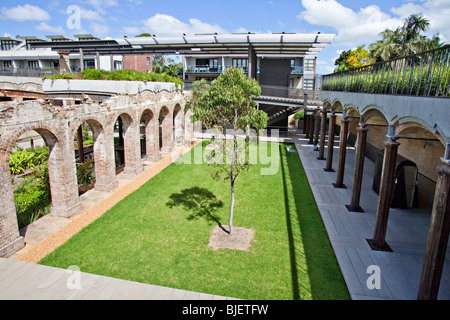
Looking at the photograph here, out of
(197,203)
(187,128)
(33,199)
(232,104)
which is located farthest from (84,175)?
(187,128)

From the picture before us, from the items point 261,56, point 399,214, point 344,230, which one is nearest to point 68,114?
point 344,230

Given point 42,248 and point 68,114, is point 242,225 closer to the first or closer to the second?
point 42,248

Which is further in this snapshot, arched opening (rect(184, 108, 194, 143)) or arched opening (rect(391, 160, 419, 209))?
Result: arched opening (rect(184, 108, 194, 143))

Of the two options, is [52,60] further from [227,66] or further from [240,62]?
[240,62]

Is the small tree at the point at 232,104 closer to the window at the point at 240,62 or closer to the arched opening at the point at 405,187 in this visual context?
the arched opening at the point at 405,187

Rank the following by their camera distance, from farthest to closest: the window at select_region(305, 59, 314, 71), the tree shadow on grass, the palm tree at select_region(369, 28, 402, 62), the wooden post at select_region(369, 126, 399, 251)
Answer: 1. the window at select_region(305, 59, 314, 71)
2. the palm tree at select_region(369, 28, 402, 62)
3. the tree shadow on grass
4. the wooden post at select_region(369, 126, 399, 251)

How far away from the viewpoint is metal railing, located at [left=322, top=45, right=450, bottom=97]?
6.62 m

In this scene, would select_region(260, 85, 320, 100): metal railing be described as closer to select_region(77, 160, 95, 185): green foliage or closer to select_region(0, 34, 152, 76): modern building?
select_region(77, 160, 95, 185): green foliage

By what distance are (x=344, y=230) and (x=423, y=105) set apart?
5.76m

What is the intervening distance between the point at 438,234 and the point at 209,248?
6451 millimetres

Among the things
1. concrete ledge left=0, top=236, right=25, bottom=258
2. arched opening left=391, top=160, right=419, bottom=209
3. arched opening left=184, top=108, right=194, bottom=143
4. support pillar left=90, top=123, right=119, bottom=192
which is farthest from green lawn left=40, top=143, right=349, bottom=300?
arched opening left=184, top=108, right=194, bottom=143

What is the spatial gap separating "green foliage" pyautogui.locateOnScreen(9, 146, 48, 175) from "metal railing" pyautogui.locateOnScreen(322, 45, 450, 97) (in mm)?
17548

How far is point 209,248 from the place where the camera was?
1006 centimetres

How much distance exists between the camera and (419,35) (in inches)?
1324
